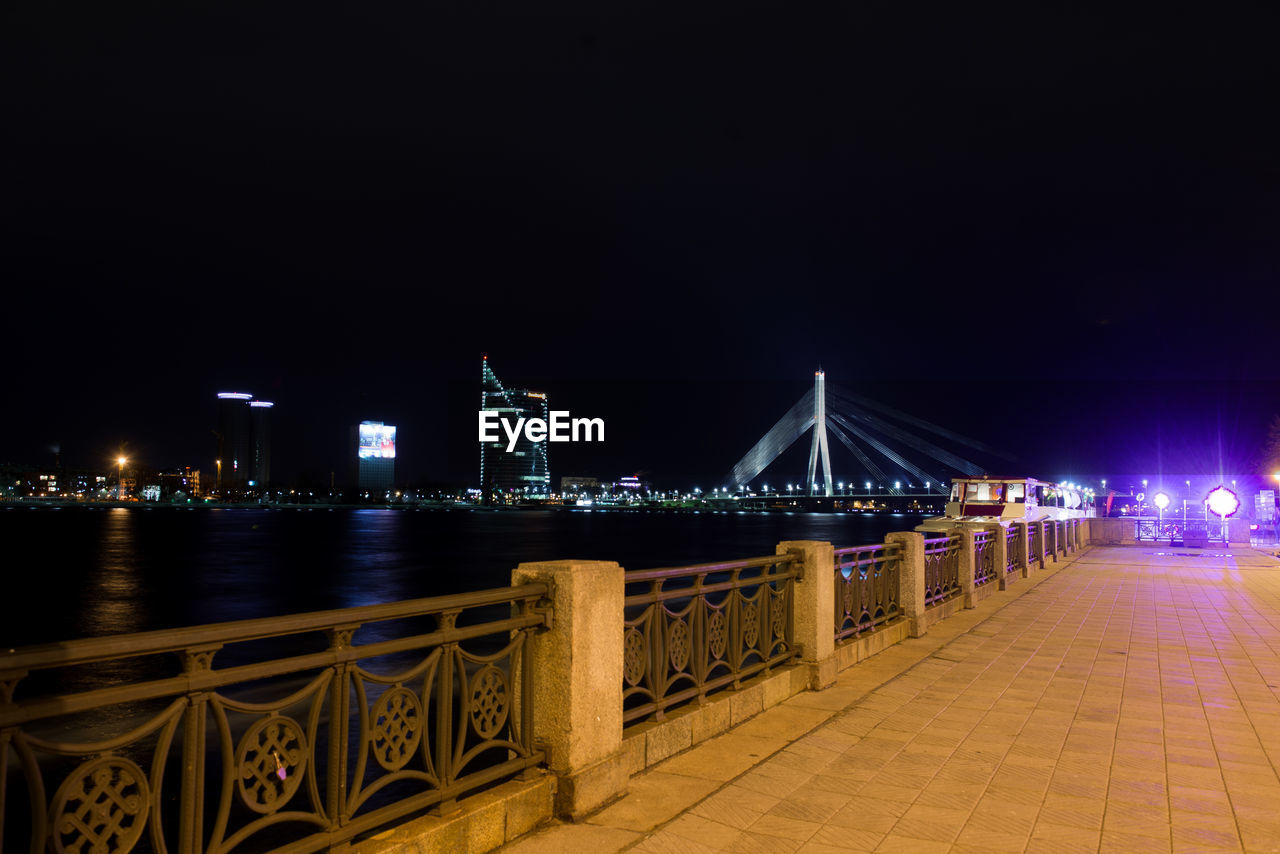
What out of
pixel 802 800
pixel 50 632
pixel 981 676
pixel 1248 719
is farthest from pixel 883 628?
pixel 50 632

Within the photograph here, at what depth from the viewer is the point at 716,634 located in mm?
6418

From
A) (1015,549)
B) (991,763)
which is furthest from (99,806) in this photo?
(1015,549)

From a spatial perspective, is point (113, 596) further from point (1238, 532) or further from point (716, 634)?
point (1238, 532)

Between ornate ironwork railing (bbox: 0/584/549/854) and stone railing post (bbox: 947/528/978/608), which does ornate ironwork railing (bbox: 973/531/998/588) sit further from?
ornate ironwork railing (bbox: 0/584/549/854)

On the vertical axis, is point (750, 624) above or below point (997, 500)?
below

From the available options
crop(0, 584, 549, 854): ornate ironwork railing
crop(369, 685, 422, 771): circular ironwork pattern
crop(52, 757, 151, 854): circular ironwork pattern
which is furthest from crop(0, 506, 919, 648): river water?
crop(52, 757, 151, 854): circular ironwork pattern

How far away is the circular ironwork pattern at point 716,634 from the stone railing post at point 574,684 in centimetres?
163

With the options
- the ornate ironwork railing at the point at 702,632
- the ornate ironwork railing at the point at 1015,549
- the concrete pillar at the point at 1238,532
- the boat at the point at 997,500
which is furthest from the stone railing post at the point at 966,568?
the concrete pillar at the point at 1238,532

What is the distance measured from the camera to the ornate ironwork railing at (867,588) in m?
8.67

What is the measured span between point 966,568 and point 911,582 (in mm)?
3412

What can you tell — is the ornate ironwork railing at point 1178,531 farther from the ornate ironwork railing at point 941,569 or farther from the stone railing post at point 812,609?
the stone railing post at point 812,609

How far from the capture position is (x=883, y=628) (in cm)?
984

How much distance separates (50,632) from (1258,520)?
50.9 meters

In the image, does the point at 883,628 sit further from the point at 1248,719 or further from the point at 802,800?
the point at 802,800
